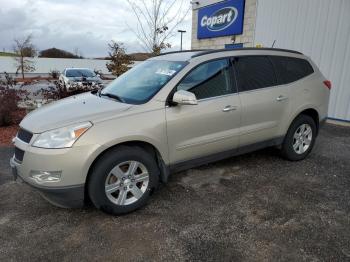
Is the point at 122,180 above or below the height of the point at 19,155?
below

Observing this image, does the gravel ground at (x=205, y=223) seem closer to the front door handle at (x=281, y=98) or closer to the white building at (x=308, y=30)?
the front door handle at (x=281, y=98)

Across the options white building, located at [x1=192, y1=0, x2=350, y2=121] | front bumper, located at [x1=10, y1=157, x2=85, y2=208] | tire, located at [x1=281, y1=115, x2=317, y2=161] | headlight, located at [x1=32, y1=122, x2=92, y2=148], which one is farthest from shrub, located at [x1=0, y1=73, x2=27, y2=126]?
white building, located at [x1=192, y1=0, x2=350, y2=121]

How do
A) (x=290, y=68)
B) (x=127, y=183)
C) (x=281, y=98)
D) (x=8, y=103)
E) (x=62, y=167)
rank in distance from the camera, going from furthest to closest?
(x=8, y=103)
(x=290, y=68)
(x=281, y=98)
(x=127, y=183)
(x=62, y=167)

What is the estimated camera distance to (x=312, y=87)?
4.79 meters

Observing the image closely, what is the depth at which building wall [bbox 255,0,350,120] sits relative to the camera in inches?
300

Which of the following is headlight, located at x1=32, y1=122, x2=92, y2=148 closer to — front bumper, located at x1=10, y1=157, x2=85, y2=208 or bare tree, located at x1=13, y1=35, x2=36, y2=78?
front bumper, located at x1=10, y1=157, x2=85, y2=208

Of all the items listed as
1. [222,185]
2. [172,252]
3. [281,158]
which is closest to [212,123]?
[222,185]

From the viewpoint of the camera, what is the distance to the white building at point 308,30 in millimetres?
7676

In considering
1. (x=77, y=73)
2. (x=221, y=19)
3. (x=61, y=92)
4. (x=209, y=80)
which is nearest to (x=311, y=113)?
(x=209, y=80)

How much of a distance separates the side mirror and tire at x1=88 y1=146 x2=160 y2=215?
26.8 inches

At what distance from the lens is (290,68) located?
15.3ft

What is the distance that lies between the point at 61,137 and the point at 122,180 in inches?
30.6

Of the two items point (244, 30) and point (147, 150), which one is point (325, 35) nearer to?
point (244, 30)

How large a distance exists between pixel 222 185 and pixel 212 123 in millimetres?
917
